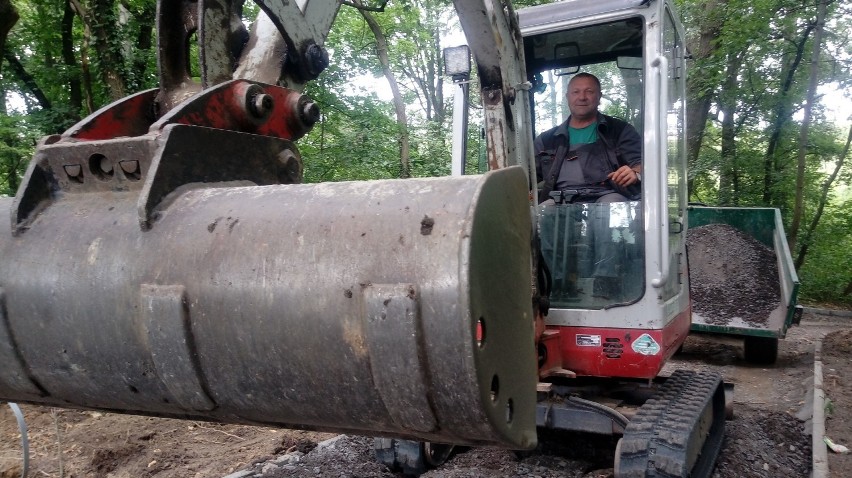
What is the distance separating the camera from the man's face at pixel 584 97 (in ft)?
14.8

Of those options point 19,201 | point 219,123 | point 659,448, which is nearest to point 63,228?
point 19,201

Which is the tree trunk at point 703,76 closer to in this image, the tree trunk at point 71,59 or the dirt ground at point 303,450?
the dirt ground at point 303,450

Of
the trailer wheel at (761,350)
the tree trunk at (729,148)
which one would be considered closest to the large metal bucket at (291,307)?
the trailer wheel at (761,350)

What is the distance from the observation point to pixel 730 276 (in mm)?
8086

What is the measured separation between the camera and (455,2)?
3102 millimetres

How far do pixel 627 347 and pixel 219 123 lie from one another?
8.67ft

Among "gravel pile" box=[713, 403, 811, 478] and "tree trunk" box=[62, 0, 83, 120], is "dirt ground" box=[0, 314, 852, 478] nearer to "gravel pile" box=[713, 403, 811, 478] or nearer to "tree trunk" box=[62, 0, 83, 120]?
"gravel pile" box=[713, 403, 811, 478]

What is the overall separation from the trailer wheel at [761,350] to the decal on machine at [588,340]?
175 inches

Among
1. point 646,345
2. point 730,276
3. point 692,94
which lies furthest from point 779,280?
point 692,94

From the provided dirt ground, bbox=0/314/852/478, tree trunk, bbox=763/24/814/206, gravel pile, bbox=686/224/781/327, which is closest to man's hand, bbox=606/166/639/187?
dirt ground, bbox=0/314/852/478

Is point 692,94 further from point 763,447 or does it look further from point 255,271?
point 255,271

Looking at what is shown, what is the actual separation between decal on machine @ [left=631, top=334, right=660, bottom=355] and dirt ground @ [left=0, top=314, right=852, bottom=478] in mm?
813

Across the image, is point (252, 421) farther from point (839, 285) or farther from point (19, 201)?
point (839, 285)

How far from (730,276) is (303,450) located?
5743mm
